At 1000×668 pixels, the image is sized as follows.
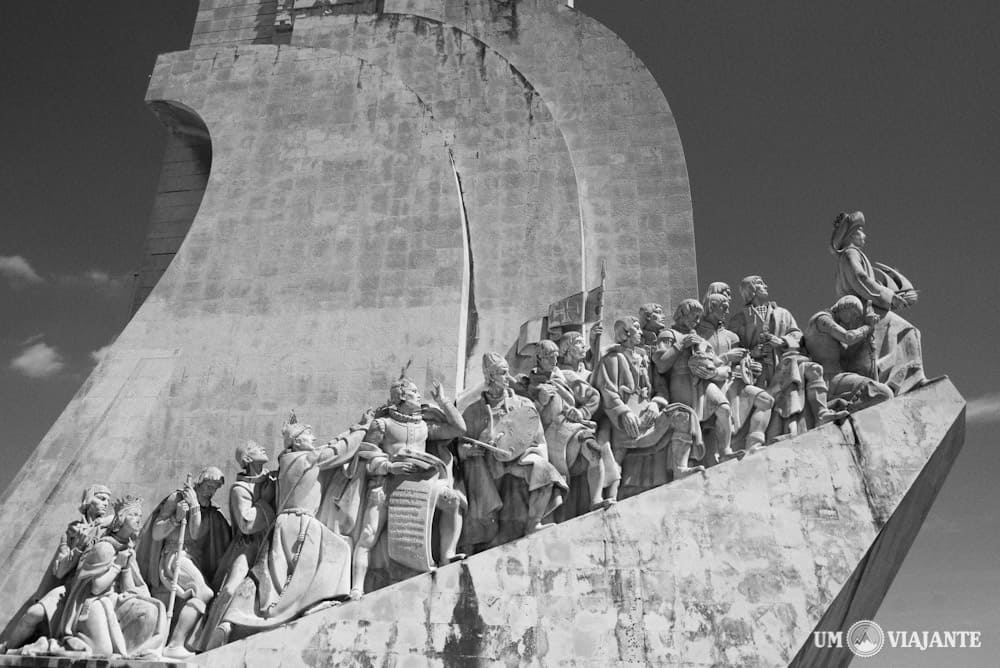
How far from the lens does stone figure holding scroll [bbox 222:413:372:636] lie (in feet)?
18.4

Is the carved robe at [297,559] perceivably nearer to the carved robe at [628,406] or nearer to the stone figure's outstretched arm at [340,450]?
the stone figure's outstretched arm at [340,450]

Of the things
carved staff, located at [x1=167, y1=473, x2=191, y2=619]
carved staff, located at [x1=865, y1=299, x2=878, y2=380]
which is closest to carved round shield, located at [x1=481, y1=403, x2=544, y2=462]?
carved staff, located at [x1=167, y1=473, x2=191, y2=619]

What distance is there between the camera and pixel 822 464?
586cm

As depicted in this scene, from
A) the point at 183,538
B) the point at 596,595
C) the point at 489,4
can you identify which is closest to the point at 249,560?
the point at 183,538

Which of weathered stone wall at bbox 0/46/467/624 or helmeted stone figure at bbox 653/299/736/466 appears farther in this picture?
weathered stone wall at bbox 0/46/467/624

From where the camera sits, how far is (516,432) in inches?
246

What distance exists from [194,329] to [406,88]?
12.8 ft

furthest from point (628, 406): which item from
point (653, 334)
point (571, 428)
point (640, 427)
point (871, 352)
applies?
point (871, 352)

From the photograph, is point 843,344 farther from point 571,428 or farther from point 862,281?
point 571,428

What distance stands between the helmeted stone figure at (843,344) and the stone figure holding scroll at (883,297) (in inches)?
3.6

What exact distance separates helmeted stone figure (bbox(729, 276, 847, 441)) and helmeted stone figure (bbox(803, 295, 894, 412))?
0.15m

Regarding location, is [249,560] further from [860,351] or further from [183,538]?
[860,351]

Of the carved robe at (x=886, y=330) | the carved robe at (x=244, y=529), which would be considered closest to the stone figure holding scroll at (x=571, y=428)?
the carved robe at (x=244, y=529)

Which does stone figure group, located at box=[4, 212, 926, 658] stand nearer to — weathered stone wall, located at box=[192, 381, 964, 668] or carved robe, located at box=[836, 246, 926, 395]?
carved robe, located at box=[836, 246, 926, 395]
